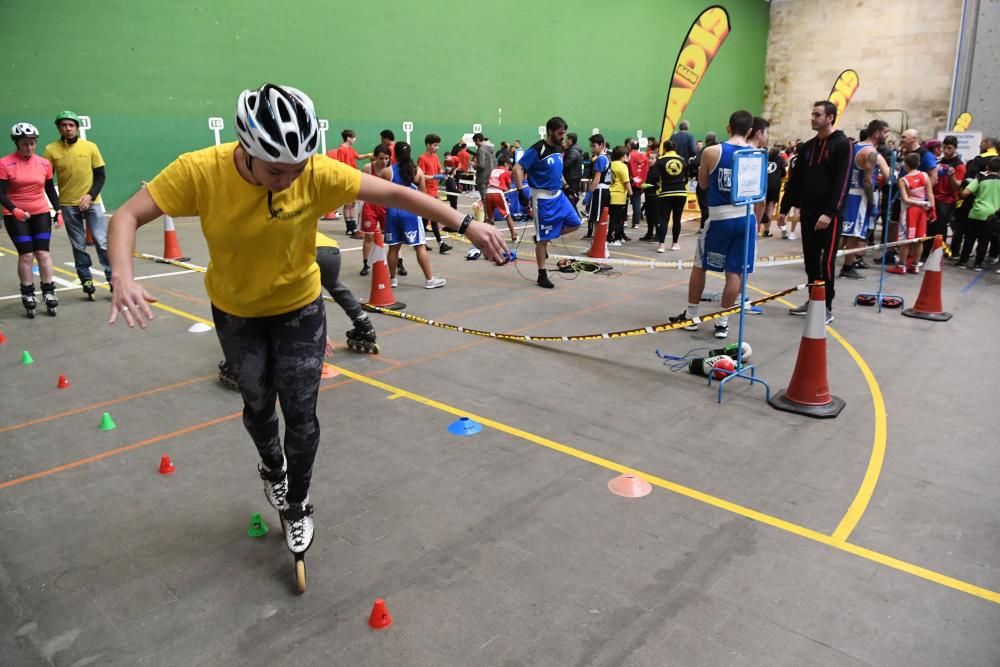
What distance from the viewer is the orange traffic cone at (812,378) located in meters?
4.68

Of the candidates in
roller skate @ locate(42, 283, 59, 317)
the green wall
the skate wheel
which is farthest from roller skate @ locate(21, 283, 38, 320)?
the green wall

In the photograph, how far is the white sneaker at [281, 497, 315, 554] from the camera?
290cm

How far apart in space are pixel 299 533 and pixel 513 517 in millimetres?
1073

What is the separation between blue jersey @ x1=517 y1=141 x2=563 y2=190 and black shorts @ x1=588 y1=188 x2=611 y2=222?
2929 millimetres

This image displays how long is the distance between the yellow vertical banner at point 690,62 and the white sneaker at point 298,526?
13.8 meters

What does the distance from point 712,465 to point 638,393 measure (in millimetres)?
1232

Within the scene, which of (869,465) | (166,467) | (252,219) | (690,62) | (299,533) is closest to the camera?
(252,219)

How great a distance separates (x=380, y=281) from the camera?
7.66m

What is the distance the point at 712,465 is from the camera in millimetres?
4023

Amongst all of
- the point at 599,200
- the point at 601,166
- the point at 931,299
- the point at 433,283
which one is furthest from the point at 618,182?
the point at 931,299

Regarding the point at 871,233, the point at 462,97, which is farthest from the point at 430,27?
the point at 871,233

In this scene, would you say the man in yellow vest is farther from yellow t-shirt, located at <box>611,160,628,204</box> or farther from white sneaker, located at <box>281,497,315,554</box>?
yellow t-shirt, located at <box>611,160,628,204</box>

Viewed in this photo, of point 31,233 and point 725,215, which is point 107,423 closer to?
point 31,233

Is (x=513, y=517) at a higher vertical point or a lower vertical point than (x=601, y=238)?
lower
